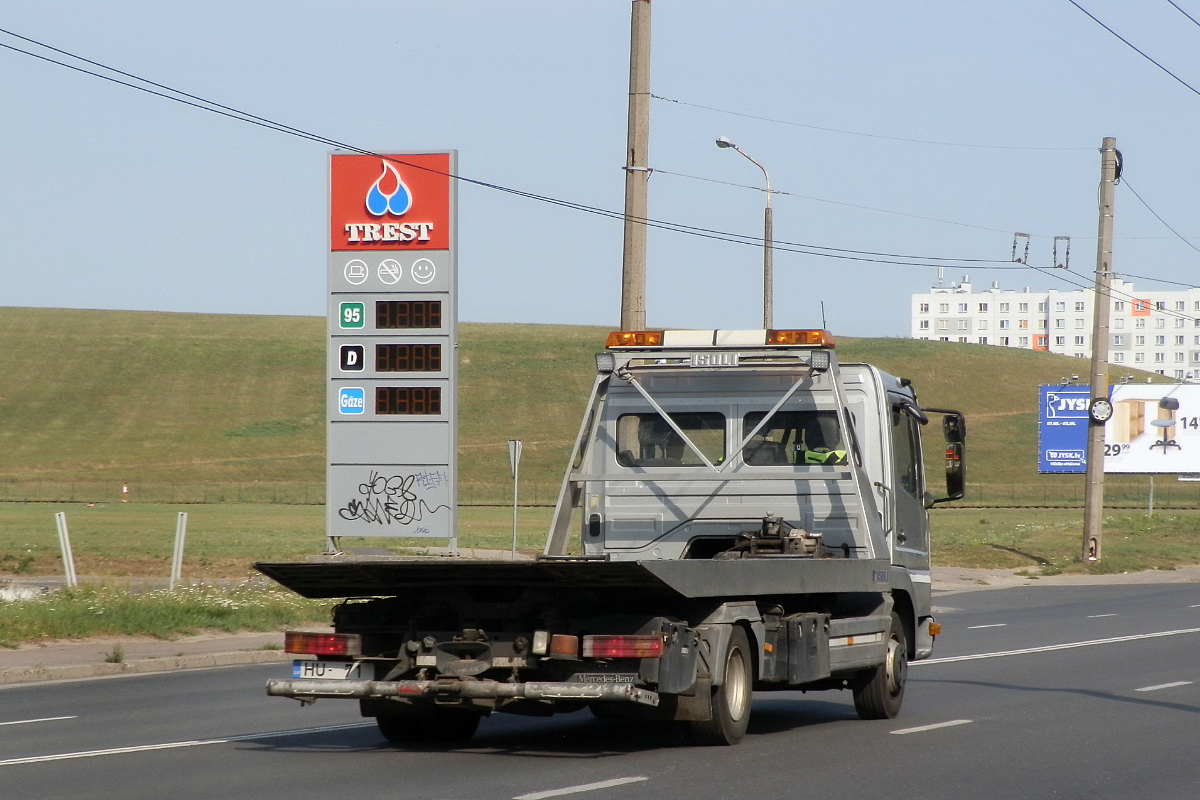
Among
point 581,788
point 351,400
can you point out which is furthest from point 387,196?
point 581,788

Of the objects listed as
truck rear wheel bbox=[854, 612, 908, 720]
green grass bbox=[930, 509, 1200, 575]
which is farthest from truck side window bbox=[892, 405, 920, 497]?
green grass bbox=[930, 509, 1200, 575]

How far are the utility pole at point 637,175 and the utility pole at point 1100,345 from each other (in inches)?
755

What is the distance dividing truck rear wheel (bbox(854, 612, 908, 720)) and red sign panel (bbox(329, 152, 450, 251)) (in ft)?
37.3

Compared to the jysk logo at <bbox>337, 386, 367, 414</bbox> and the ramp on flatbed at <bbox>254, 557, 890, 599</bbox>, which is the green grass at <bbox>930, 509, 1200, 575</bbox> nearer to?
the jysk logo at <bbox>337, 386, 367, 414</bbox>

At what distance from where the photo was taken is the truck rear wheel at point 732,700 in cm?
1016

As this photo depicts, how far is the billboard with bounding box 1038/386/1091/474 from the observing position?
61.7m

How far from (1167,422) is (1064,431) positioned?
373 centimetres

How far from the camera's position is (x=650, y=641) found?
31.0 ft

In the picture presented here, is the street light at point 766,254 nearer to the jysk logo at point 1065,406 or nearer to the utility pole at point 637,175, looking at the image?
the utility pole at point 637,175

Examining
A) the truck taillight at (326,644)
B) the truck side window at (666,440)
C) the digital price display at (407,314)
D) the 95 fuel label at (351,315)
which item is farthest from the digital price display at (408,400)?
the truck taillight at (326,644)

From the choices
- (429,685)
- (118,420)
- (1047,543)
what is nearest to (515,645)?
(429,685)

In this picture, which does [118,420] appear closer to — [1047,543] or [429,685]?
[1047,543]

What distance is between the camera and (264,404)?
314 ft

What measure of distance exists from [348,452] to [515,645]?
40.8 feet
